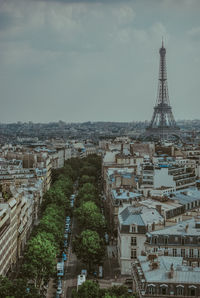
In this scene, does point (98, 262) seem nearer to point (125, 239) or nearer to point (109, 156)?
point (125, 239)

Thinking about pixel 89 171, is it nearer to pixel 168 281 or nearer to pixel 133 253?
pixel 133 253

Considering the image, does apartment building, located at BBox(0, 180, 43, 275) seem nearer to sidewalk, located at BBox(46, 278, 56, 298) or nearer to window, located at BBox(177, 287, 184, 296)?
sidewalk, located at BBox(46, 278, 56, 298)

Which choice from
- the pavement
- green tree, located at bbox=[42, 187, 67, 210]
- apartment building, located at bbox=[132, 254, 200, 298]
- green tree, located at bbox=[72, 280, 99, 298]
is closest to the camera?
apartment building, located at bbox=[132, 254, 200, 298]

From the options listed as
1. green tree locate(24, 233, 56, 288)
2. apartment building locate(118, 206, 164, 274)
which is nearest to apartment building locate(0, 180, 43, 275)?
green tree locate(24, 233, 56, 288)

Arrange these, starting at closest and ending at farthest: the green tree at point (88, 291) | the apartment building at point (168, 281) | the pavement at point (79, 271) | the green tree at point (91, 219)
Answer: the apartment building at point (168, 281) → the green tree at point (88, 291) → the pavement at point (79, 271) → the green tree at point (91, 219)

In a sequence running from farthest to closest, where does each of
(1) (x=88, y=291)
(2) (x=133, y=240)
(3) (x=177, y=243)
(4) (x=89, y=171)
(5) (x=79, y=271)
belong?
(4) (x=89, y=171)
(5) (x=79, y=271)
(2) (x=133, y=240)
(3) (x=177, y=243)
(1) (x=88, y=291)

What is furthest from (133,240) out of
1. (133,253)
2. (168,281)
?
(168,281)

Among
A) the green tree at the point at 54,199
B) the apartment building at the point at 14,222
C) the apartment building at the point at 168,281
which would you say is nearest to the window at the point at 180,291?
the apartment building at the point at 168,281

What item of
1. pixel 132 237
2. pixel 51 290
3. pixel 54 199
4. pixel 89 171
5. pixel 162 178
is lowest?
pixel 51 290

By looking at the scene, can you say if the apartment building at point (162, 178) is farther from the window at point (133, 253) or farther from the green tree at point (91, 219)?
the window at point (133, 253)

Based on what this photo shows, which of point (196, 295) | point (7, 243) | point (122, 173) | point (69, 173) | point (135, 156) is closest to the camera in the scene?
point (196, 295)

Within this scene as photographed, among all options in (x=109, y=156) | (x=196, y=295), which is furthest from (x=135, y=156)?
(x=196, y=295)
